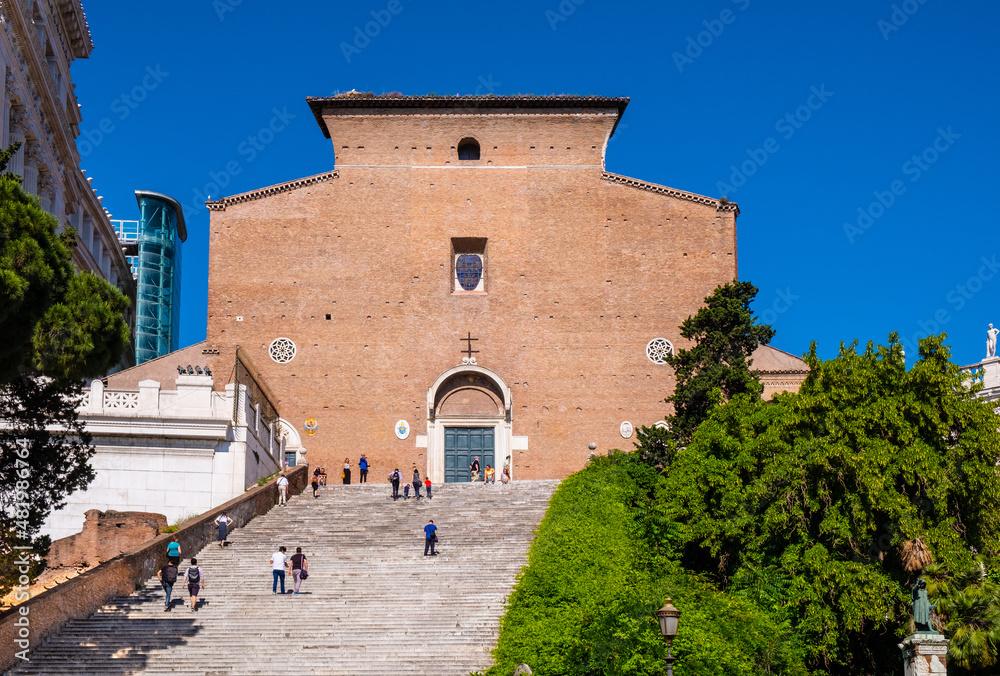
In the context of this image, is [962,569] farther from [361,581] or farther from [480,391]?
[480,391]

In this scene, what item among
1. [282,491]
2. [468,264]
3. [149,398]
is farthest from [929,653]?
[468,264]

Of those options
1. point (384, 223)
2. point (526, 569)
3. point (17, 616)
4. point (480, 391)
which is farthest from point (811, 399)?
point (384, 223)

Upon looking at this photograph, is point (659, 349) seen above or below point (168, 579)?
above

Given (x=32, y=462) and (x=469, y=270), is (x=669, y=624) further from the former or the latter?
(x=469, y=270)

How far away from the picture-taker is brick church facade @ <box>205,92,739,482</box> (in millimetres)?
33406

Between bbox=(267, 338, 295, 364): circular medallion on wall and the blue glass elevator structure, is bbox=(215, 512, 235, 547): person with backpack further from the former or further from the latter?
the blue glass elevator structure

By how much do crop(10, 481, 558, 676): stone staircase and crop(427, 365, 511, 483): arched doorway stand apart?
782 cm

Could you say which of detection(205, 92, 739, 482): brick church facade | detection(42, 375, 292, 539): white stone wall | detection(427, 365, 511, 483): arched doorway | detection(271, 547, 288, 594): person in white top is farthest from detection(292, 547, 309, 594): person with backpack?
detection(427, 365, 511, 483): arched doorway

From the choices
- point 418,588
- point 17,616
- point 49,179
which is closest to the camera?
point 17,616

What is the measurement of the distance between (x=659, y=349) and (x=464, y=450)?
5825 millimetres

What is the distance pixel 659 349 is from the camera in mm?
33875

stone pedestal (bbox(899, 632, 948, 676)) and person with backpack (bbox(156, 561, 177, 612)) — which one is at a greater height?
person with backpack (bbox(156, 561, 177, 612))

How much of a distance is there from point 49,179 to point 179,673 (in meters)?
17.3

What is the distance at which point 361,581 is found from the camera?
20688 millimetres
